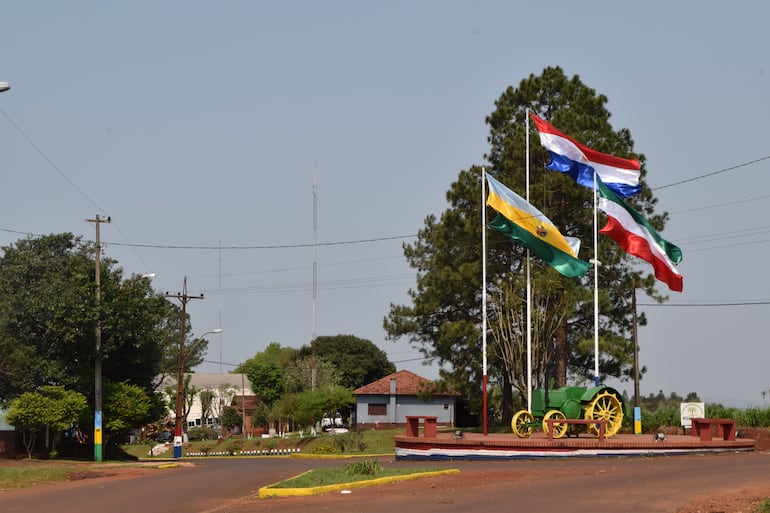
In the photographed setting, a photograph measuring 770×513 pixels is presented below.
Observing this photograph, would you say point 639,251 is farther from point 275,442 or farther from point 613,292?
point 275,442

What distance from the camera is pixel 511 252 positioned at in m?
51.3

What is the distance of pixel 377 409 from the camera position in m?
78.5

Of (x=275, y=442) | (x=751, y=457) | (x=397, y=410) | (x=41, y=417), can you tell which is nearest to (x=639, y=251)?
(x=751, y=457)

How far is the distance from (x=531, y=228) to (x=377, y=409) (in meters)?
45.3

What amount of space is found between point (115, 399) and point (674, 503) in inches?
1401

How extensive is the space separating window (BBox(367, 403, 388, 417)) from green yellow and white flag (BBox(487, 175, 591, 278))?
44.5 meters

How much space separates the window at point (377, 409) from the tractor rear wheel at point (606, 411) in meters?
46.4

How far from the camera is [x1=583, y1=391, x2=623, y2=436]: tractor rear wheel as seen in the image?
32056mm

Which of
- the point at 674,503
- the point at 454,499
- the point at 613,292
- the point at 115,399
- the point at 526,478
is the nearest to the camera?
the point at 674,503

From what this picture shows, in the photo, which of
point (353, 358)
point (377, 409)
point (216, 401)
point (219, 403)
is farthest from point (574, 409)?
point (216, 401)

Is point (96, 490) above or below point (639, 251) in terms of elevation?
below

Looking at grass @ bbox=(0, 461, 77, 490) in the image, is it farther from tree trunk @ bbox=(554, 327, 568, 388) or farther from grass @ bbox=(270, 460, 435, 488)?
tree trunk @ bbox=(554, 327, 568, 388)

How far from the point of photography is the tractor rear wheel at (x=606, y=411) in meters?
32.1

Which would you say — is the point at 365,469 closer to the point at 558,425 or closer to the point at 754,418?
the point at 558,425
